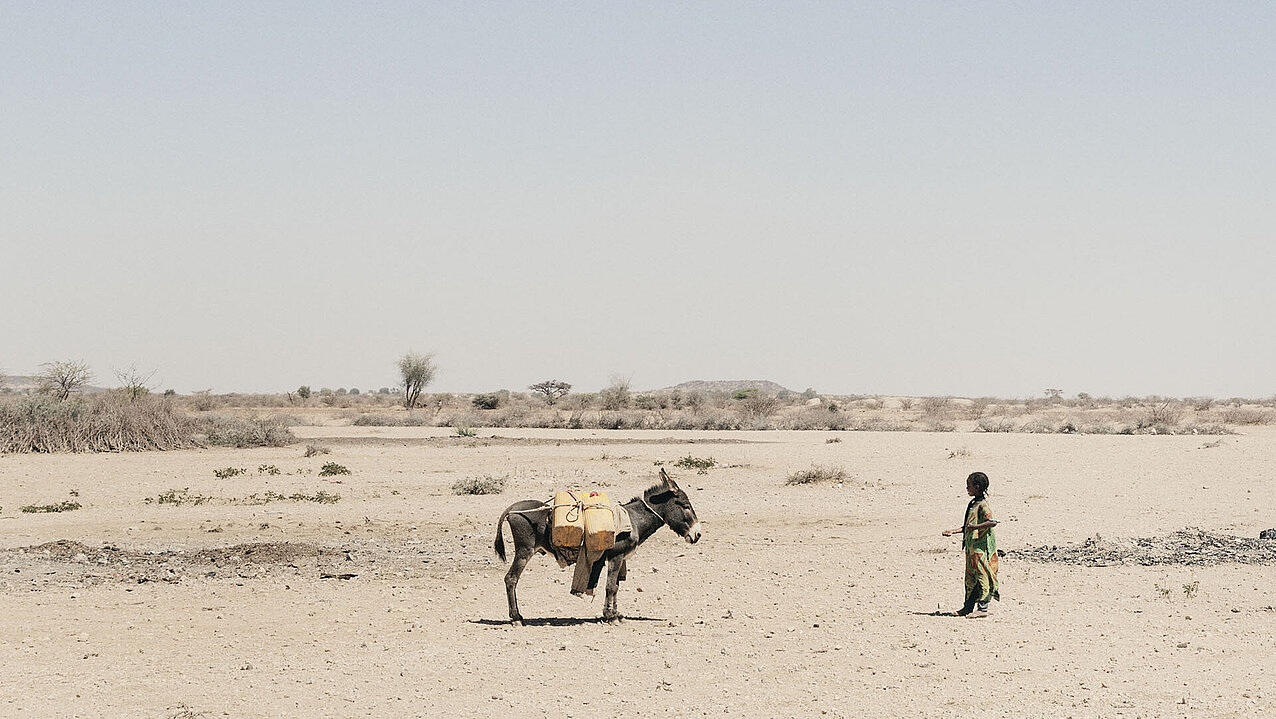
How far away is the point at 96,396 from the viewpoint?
40562mm

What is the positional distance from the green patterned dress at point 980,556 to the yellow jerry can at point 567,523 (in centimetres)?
370

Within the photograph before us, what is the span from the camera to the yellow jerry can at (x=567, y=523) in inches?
438

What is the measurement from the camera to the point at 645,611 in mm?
12320

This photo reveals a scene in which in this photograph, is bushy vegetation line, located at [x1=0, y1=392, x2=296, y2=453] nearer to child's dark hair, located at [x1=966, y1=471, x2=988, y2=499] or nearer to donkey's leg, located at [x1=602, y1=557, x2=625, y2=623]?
donkey's leg, located at [x1=602, y1=557, x2=625, y2=623]

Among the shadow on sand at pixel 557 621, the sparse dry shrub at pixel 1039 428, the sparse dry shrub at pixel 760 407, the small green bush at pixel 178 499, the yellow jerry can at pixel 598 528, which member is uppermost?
the sparse dry shrub at pixel 760 407

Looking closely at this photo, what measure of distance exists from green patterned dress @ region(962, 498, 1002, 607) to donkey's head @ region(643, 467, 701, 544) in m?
2.65

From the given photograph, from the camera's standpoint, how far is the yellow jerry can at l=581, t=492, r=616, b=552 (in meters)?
11.1

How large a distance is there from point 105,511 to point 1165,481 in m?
22.0

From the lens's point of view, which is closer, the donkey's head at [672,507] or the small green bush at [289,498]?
the donkey's head at [672,507]

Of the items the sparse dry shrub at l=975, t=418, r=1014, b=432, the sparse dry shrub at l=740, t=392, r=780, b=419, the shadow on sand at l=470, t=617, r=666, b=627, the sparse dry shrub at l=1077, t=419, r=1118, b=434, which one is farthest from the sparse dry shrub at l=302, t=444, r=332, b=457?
the sparse dry shrub at l=740, t=392, r=780, b=419

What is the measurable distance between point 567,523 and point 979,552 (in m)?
4.01

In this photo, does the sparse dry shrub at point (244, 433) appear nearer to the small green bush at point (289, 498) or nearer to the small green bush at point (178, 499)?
the small green bush at point (178, 499)

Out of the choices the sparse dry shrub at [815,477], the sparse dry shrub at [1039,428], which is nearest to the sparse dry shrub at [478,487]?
the sparse dry shrub at [815,477]

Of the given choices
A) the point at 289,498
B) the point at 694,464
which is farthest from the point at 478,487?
the point at 694,464
